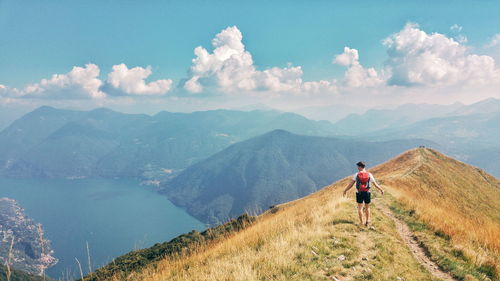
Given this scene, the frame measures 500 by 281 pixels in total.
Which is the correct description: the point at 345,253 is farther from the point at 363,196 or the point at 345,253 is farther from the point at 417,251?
the point at 363,196

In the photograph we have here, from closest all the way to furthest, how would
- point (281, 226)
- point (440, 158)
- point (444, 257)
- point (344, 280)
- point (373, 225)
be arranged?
point (344, 280) < point (444, 257) < point (281, 226) < point (373, 225) < point (440, 158)

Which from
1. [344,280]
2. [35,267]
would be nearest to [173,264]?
[344,280]

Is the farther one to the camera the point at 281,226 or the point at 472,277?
the point at 281,226

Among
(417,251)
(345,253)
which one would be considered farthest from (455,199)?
(345,253)

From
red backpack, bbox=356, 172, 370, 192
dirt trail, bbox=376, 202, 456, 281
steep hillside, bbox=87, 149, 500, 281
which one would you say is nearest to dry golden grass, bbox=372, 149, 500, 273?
steep hillside, bbox=87, 149, 500, 281

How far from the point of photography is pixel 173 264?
29.4 feet

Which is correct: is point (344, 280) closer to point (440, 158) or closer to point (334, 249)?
point (334, 249)

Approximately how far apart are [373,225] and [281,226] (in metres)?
5.31

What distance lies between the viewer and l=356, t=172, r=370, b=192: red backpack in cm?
1284

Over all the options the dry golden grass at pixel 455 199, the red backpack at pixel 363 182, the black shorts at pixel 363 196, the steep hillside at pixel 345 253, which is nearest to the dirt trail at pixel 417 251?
the steep hillside at pixel 345 253

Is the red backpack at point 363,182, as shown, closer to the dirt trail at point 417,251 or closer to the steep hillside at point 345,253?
the steep hillside at point 345,253

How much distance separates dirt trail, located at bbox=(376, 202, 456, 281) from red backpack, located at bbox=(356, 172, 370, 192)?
9.24 ft

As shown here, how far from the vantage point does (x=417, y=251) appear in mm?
10453

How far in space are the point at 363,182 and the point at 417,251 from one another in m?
3.70
